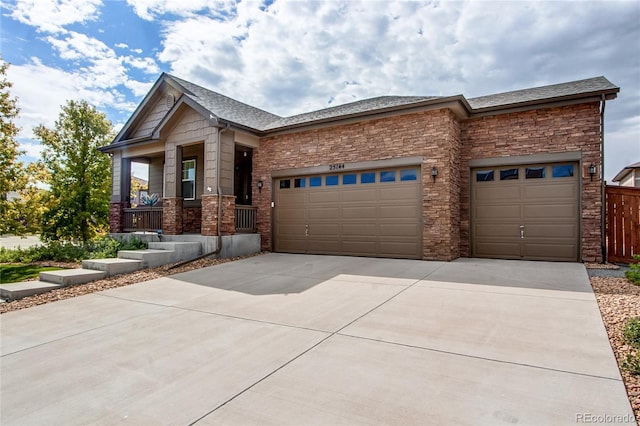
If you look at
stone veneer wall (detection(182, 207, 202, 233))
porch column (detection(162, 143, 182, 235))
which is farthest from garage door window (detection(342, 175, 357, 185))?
stone veneer wall (detection(182, 207, 202, 233))

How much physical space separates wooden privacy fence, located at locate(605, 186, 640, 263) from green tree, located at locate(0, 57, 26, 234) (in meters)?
17.2

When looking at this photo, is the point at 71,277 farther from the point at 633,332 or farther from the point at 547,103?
the point at 547,103

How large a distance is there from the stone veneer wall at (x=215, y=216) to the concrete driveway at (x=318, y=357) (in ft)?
14.8

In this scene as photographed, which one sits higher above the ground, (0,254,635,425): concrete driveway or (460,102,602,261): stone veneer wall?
(460,102,602,261): stone veneer wall

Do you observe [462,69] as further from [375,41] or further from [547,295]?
[547,295]

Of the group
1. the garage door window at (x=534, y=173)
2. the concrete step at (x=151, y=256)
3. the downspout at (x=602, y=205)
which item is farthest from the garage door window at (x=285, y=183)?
the downspout at (x=602, y=205)

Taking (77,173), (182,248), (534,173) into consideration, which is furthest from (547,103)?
(77,173)

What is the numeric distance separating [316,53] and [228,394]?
38.0ft

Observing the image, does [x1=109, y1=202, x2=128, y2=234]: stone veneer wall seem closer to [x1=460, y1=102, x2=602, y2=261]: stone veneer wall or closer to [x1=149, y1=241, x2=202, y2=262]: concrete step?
[x1=149, y1=241, x2=202, y2=262]: concrete step

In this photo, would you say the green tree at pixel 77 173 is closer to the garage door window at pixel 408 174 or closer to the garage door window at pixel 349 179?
the garage door window at pixel 349 179

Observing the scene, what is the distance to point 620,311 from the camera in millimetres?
4695

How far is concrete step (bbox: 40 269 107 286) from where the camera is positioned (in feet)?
23.8

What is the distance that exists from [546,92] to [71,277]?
510 inches

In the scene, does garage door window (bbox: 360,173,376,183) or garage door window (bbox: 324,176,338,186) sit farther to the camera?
garage door window (bbox: 324,176,338,186)
